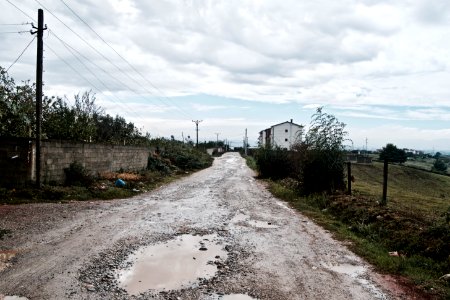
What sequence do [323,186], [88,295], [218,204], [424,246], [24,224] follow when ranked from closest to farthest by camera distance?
[88,295] → [424,246] → [24,224] → [218,204] → [323,186]

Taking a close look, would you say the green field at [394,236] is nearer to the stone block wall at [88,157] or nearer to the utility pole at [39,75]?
the utility pole at [39,75]

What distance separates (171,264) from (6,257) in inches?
109

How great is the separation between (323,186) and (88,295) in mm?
12215

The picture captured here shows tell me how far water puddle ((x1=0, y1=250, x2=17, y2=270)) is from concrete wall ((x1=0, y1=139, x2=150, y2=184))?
767cm

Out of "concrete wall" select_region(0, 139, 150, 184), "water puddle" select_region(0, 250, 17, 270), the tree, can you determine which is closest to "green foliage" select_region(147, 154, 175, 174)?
"concrete wall" select_region(0, 139, 150, 184)

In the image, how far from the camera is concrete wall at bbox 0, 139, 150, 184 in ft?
44.3

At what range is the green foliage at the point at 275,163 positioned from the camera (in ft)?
86.4

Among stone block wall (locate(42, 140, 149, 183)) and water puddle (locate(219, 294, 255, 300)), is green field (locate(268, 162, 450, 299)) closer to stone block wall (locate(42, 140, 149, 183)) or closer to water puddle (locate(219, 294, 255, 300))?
water puddle (locate(219, 294, 255, 300))

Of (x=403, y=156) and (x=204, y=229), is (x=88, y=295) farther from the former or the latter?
(x=403, y=156)

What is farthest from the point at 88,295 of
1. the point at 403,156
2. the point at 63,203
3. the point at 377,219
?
the point at 403,156

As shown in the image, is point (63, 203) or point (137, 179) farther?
point (137, 179)

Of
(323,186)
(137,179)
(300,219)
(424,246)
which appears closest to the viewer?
(424,246)

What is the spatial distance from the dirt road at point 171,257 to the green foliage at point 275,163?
14687 millimetres

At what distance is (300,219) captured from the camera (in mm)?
11430
